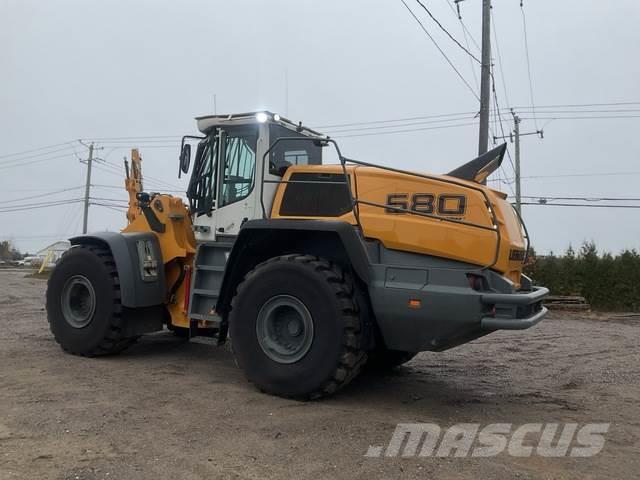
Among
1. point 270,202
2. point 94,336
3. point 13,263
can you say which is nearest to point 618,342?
point 270,202

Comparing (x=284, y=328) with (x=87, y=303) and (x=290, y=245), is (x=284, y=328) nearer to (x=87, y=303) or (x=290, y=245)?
(x=290, y=245)

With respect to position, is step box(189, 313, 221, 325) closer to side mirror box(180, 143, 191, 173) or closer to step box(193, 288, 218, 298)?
step box(193, 288, 218, 298)

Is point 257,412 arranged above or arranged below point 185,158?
below

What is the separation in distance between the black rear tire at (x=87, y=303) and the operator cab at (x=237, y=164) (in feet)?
4.11

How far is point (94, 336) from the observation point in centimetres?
703

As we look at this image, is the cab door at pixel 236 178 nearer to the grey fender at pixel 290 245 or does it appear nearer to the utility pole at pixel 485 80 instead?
the grey fender at pixel 290 245

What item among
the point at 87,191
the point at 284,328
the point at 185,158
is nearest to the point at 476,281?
the point at 284,328

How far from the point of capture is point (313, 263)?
5.41 meters

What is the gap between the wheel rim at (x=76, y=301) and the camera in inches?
284

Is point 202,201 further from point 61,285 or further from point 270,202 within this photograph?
point 61,285

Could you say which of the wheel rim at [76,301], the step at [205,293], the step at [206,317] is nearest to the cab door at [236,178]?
the step at [205,293]

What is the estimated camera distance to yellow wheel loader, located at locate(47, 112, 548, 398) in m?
5.12

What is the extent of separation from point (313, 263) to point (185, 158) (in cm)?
251

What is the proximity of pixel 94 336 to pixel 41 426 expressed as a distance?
2.56m
